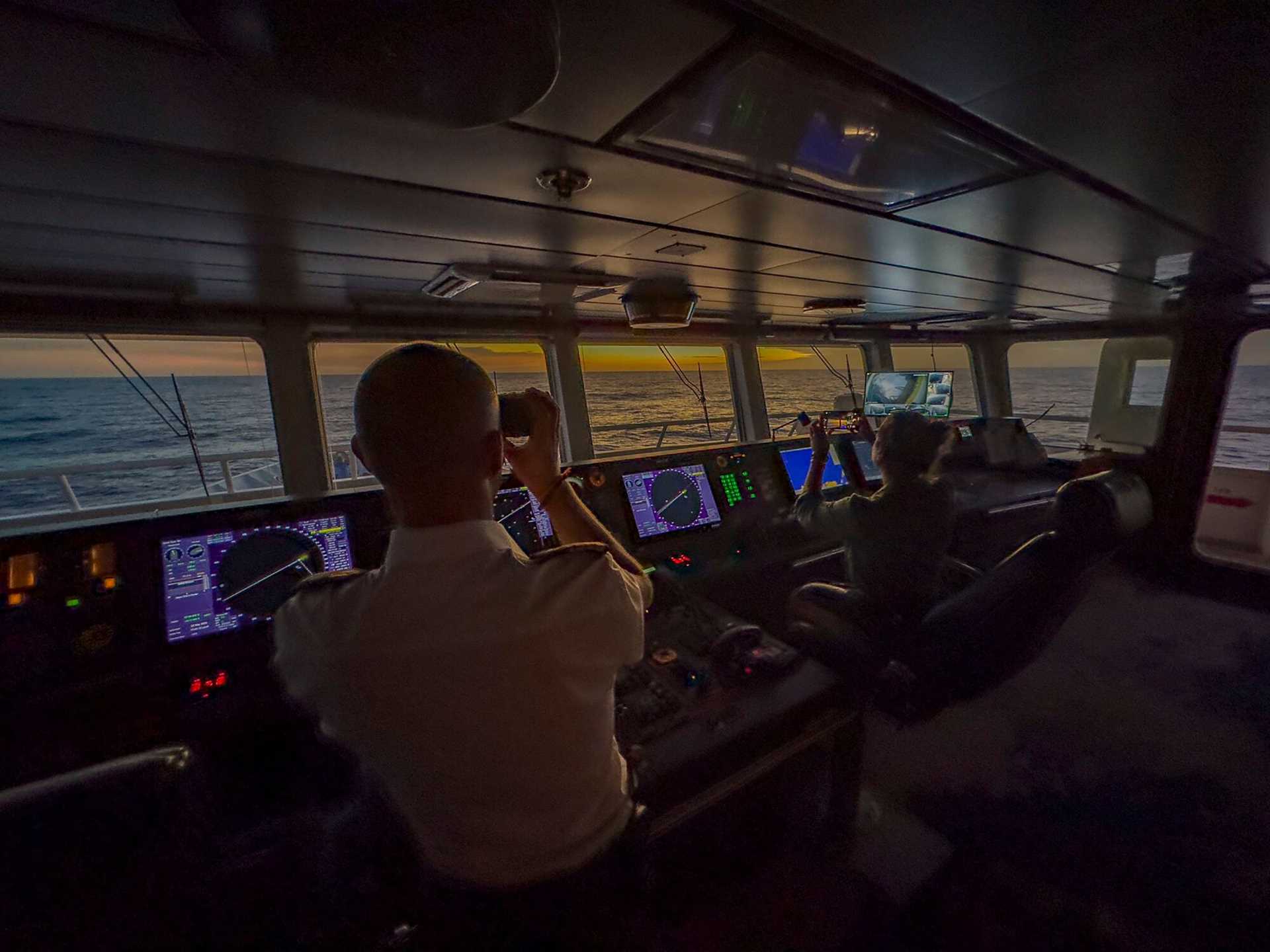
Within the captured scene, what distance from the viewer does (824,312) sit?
14.9ft

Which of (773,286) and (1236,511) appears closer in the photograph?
(773,286)

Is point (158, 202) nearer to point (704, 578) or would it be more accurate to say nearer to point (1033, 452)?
point (704, 578)

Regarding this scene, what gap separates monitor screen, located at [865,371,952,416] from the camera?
506cm

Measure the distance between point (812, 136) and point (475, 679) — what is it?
4.34ft

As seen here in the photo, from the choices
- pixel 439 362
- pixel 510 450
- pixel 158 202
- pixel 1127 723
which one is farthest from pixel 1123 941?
pixel 158 202

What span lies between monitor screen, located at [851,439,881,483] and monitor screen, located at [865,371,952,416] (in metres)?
2.18

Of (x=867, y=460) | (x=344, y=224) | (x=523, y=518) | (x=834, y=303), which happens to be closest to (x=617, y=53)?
(x=344, y=224)

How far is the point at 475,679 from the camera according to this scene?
673 millimetres

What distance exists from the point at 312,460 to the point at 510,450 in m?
3.08

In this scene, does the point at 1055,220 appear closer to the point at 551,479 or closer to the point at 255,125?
the point at 551,479

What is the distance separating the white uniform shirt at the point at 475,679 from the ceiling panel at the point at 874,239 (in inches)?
54.0

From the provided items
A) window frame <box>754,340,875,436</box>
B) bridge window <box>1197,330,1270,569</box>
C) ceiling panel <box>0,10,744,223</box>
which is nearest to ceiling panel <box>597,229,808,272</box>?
ceiling panel <box>0,10,744,223</box>

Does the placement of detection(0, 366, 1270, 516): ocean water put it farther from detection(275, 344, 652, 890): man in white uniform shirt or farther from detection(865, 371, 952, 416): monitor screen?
detection(275, 344, 652, 890): man in white uniform shirt

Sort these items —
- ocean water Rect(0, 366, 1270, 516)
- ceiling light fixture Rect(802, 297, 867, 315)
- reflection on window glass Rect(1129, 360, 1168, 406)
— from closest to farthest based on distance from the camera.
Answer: ceiling light fixture Rect(802, 297, 867, 315)
reflection on window glass Rect(1129, 360, 1168, 406)
ocean water Rect(0, 366, 1270, 516)
